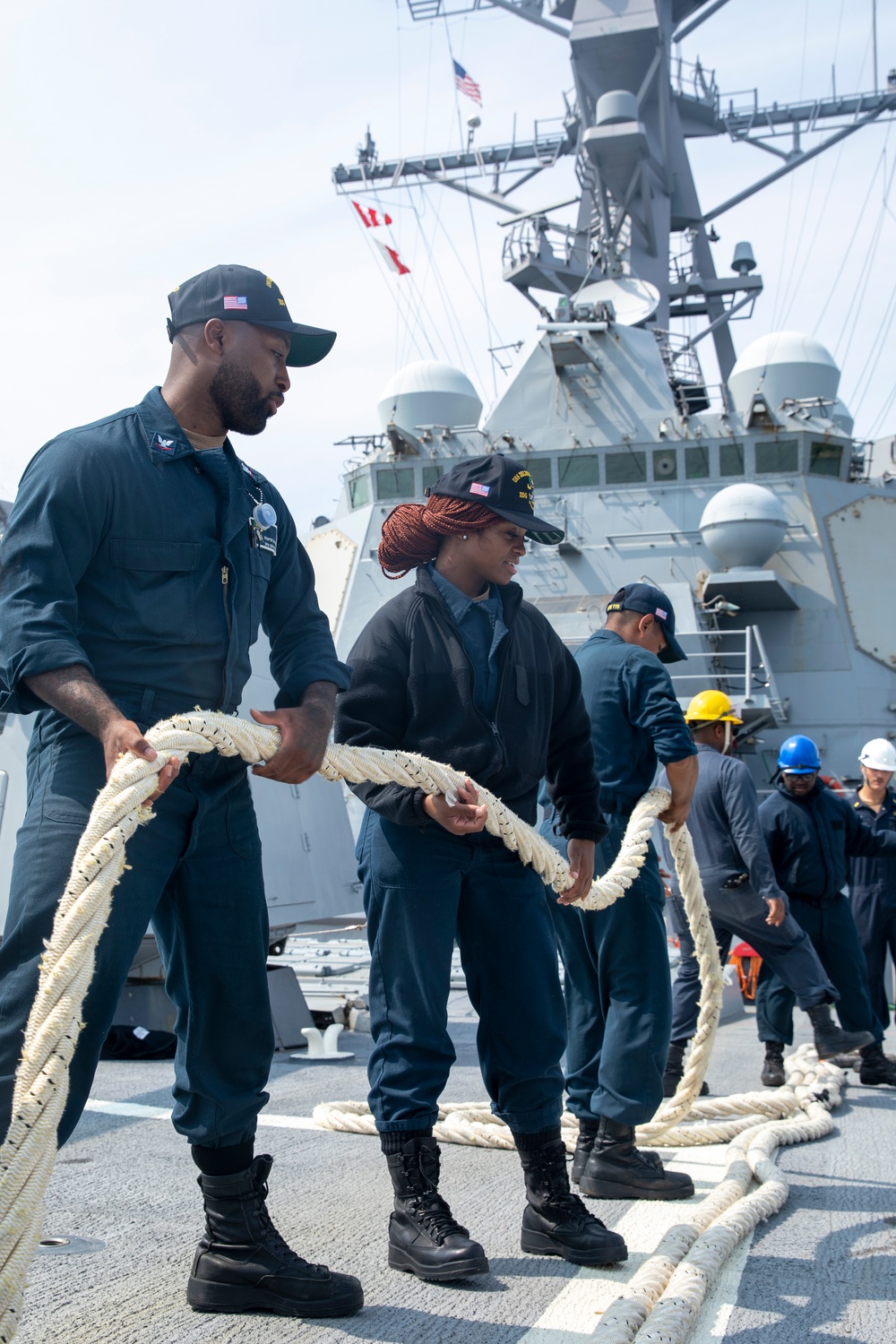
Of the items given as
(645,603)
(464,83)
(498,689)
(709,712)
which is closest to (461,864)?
(498,689)

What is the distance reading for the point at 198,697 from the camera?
2.18 metres

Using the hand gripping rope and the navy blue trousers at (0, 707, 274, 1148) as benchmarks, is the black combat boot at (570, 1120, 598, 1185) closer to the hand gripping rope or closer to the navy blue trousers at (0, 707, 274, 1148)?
the hand gripping rope

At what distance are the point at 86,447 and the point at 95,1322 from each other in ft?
4.80

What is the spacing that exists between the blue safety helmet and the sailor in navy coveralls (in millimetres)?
4122

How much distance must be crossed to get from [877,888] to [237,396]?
17.5ft

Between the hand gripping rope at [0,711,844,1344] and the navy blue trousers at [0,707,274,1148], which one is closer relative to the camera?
the hand gripping rope at [0,711,844,1344]

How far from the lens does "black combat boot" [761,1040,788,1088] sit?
554 centimetres

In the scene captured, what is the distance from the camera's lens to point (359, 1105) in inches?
158

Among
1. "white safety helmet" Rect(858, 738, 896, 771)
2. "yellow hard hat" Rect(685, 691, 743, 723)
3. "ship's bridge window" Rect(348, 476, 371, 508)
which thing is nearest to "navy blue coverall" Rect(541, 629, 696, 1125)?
"yellow hard hat" Rect(685, 691, 743, 723)

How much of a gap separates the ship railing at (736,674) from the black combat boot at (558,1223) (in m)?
11.2

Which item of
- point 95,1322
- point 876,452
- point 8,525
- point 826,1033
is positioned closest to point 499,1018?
point 95,1322

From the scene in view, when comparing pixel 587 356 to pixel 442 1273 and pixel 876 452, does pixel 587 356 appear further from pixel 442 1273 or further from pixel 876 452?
pixel 442 1273

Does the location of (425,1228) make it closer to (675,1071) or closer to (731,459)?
(675,1071)

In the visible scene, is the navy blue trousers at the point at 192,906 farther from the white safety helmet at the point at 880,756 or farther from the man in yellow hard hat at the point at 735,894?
the white safety helmet at the point at 880,756
